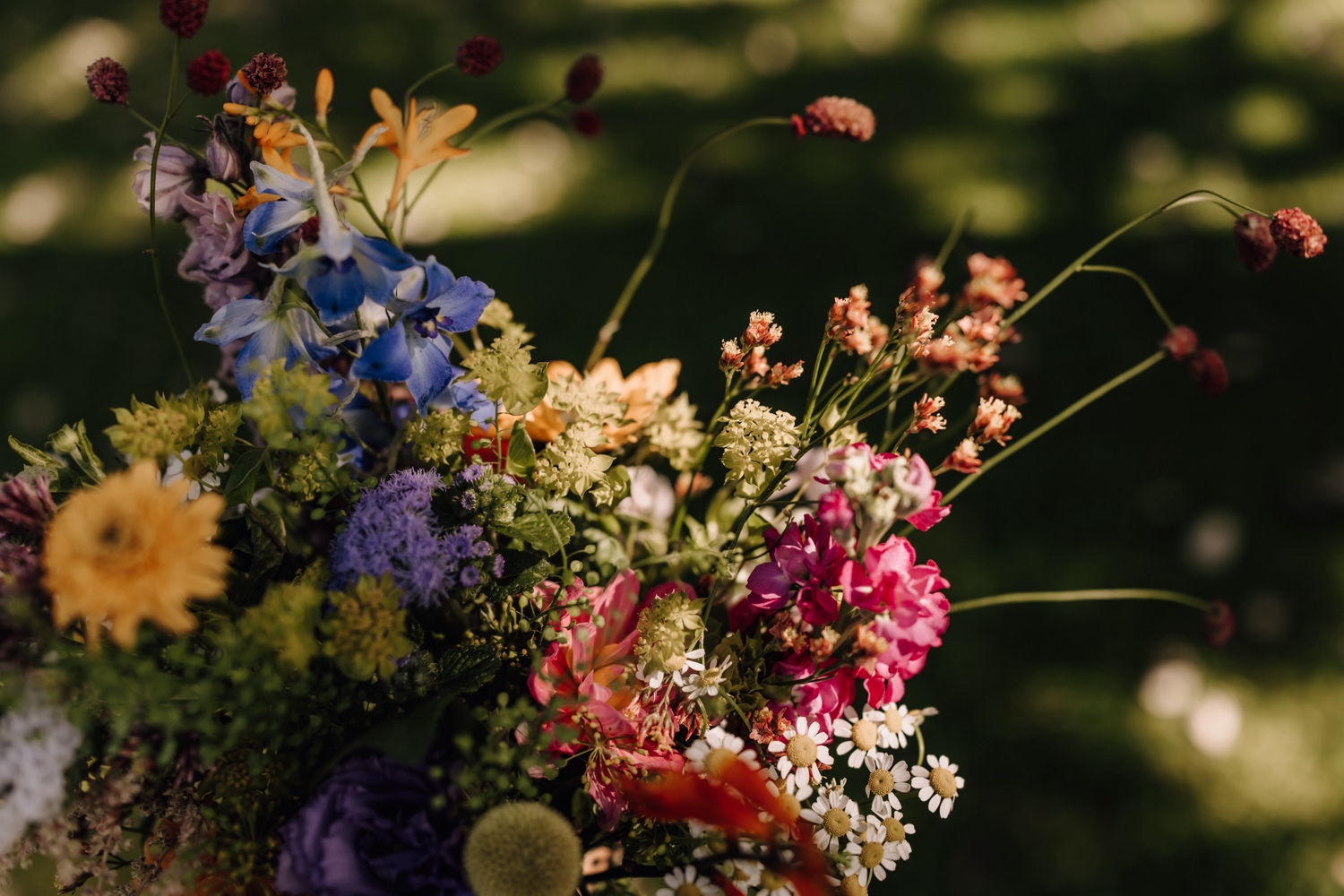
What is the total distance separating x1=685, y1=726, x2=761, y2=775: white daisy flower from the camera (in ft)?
1.86

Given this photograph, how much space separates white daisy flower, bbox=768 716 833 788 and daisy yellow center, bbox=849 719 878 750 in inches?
1.3

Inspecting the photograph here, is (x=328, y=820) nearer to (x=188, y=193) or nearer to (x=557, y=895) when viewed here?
(x=557, y=895)

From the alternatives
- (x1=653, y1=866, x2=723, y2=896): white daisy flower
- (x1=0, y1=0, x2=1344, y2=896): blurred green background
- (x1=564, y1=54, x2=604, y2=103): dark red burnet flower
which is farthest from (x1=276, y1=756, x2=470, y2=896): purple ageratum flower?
(x1=0, y1=0, x2=1344, y2=896): blurred green background

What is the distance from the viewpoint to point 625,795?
21.6 inches

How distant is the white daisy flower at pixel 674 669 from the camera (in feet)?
1.88

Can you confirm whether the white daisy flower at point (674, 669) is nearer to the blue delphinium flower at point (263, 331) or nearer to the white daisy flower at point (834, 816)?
the white daisy flower at point (834, 816)

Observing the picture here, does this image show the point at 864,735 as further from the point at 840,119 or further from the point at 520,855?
the point at 840,119

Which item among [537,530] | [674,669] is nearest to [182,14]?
[537,530]

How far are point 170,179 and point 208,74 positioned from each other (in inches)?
3.7

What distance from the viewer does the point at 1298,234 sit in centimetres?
A: 59

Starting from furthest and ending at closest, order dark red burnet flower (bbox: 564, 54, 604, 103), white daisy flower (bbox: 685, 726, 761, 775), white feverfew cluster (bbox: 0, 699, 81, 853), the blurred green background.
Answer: the blurred green background
dark red burnet flower (bbox: 564, 54, 604, 103)
white daisy flower (bbox: 685, 726, 761, 775)
white feverfew cluster (bbox: 0, 699, 81, 853)

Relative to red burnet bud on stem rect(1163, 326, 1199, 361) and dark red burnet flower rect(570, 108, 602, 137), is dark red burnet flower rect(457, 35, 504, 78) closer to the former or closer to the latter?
dark red burnet flower rect(570, 108, 602, 137)

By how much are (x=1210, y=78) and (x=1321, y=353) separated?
61 cm

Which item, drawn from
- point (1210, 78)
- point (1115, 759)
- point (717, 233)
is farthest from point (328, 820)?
point (1210, 78)
